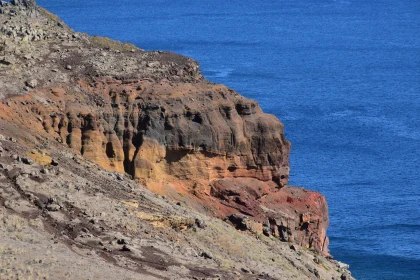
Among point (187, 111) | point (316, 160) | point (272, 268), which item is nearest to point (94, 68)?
point (187, 111)

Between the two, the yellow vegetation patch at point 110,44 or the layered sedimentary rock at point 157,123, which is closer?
the layered sedimentary rock at point 157,123

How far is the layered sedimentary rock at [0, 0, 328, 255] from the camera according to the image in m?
72.9

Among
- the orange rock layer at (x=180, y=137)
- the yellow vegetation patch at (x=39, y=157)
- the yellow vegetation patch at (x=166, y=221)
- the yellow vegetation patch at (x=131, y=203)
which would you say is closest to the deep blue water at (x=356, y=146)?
the orange rock layer at (x=180, y=137)

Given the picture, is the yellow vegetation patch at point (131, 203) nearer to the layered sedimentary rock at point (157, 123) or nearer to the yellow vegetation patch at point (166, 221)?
the yellow vegetation patch at point (166, 221)

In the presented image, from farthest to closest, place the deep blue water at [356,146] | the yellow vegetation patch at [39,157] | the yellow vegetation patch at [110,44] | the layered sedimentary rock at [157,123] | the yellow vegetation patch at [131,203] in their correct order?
the deep blue water at [356,146]
the yellow vegetation patch at [110,44]
the layered sedimentary rock at [157,123]
the yellow vegetation patch at [39,157]
the yellow vegetation patch at [131,203]

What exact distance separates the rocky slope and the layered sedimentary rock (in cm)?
9

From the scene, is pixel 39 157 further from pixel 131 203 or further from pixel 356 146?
pixel 356 146

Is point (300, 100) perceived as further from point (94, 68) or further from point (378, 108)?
point (94, 68)

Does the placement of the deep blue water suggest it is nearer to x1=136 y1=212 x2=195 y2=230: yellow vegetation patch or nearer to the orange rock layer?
the orange rock layer

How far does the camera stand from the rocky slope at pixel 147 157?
60.1m

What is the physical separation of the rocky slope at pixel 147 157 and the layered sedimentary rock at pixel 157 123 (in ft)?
0.28

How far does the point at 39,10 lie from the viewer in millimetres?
88750

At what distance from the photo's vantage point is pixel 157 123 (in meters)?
74.6

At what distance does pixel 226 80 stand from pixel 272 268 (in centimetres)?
11211
